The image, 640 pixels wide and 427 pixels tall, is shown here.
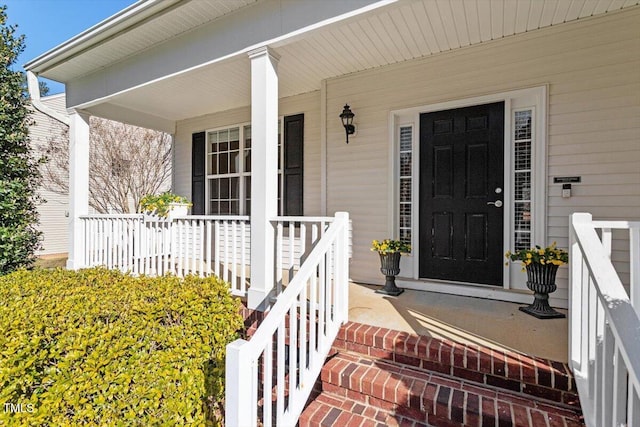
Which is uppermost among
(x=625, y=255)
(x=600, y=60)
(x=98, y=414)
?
(x=600, y=60)

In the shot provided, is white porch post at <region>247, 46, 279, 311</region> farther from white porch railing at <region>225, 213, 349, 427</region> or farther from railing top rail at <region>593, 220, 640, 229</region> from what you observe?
railing top rail at <region>593, 220, 640, 229</region>

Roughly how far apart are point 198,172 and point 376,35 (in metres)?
4.12

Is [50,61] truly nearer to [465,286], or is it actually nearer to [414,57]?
[414,57]

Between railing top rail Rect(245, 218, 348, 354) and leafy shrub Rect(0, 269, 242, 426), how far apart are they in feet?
2.28

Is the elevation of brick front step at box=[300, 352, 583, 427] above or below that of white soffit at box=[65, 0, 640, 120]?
below

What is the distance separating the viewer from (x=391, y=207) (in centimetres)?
389

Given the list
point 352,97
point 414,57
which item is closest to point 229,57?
point 352,97

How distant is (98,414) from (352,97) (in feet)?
12.9

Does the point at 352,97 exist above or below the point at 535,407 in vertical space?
above

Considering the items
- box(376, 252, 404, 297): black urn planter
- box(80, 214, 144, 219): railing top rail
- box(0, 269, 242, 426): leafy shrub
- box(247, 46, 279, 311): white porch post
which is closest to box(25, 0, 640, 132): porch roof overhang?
box(247, 46, 279, 311): white porch post

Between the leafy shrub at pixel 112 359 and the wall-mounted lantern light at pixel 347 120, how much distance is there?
277cm

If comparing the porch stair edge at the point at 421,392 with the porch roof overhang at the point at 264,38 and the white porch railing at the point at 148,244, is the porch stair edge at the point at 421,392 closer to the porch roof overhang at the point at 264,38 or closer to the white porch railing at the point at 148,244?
the white porch railing at the point at 148,244

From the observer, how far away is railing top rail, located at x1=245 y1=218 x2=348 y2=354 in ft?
5.12

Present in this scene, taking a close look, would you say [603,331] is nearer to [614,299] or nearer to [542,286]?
[614,299]
